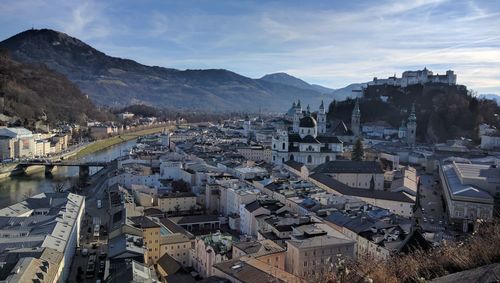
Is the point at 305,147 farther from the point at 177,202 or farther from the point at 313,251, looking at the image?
the point at 313,251

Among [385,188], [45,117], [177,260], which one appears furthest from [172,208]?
[45,117]

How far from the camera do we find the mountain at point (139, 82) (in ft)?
436

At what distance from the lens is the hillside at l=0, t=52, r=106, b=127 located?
43531 millimetres

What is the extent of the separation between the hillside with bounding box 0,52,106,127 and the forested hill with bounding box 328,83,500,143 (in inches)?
1149

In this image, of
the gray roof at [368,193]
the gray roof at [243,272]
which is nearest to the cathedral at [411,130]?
the gray roof at [368,193]

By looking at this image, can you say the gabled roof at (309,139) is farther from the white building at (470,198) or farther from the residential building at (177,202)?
the residential building at (177,202)

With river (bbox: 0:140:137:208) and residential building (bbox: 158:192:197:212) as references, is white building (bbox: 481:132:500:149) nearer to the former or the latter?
residential building (bbox: 158:192:197:212)

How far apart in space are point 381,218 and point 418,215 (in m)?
6.39

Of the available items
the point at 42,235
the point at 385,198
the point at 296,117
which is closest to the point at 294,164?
the point at 385,198

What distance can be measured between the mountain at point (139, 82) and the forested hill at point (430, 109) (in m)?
87.8

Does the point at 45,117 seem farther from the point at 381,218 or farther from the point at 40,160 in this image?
the point at 381,218

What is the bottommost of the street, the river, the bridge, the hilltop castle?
the river

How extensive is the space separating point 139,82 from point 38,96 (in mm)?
101866

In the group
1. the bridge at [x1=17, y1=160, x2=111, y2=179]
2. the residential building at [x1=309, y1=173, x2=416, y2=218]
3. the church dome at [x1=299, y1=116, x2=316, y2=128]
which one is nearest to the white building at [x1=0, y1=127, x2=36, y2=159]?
the bridge at [x1=17, y1=160, x2=111, y2=179]
